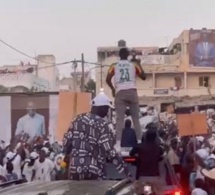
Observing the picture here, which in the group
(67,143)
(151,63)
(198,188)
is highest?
(151,63)

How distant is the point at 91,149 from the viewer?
7.15 meters

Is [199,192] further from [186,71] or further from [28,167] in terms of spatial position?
[186,71]

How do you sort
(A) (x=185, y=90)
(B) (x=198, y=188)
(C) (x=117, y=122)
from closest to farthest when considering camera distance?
(B) (x=198, y=188) < (C) (x=117, y=122) < (A) (x=185, y=90)

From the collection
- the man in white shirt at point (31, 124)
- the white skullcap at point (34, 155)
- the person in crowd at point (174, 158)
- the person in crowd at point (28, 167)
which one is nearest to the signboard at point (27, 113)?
the man in white shirt at point (31, 124)

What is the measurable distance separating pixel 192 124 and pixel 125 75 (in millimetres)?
2826

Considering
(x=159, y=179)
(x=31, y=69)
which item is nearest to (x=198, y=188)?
(x=159, y=179)

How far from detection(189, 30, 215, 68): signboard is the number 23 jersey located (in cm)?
5035

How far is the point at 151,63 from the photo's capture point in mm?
63469


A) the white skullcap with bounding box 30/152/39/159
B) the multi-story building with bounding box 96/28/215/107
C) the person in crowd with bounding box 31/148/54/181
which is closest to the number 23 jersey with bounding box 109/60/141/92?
the person in crowd with bounding box 31/148/54/181

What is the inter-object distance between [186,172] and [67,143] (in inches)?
227

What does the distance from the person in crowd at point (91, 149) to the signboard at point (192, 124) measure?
22.8 feet

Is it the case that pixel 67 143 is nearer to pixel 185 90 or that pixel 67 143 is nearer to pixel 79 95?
pixel 79 95

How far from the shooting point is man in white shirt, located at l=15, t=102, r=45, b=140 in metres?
16.7

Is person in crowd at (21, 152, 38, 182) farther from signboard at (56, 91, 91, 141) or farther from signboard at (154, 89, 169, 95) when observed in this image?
signboard at (154, 89, 169, 95)
